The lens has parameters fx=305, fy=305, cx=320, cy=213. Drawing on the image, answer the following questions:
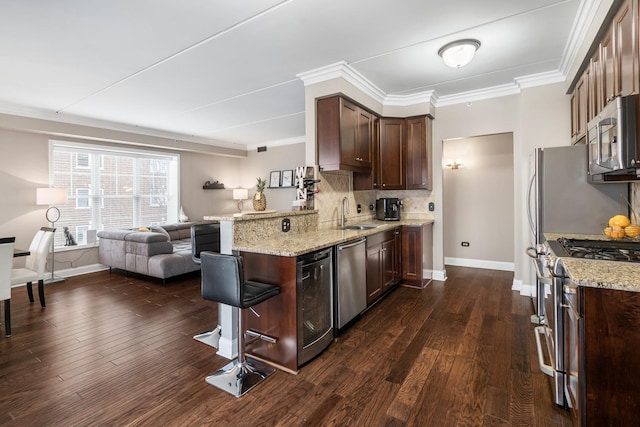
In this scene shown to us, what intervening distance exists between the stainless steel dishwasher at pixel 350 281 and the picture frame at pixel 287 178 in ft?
15.2

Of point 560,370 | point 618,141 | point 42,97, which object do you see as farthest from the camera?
point 42,97

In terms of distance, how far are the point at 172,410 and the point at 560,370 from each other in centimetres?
236

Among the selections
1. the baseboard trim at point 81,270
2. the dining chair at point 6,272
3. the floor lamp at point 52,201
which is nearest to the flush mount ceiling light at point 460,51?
the dining chair at point 6,272

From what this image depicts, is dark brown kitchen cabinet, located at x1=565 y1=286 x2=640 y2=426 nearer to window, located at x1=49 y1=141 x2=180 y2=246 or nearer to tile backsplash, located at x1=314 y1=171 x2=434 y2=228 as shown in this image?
tile backsplash, located at x1=314 y1=171 x2=434 y2=228

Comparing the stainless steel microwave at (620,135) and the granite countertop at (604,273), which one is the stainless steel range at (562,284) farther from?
the stainless steel microwave at (620,135)

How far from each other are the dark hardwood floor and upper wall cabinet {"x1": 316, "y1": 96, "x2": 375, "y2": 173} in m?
1.78

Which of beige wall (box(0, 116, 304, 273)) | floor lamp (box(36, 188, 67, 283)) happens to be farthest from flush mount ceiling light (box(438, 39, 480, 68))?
floor lamp (box(36, 188, 67, 283))

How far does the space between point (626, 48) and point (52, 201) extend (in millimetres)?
6701

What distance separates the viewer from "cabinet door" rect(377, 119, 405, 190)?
15.1 feet

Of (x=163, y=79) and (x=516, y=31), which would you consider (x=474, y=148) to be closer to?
(x=516, y=31)

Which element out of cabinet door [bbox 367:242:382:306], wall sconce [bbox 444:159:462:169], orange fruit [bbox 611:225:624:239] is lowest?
cabinet door [bbox 367:242:382:306]

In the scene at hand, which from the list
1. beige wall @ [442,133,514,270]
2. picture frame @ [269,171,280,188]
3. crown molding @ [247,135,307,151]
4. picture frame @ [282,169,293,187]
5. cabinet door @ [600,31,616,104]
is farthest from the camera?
picture frame @ [269,171,280,188]

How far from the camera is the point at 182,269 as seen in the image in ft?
16.2

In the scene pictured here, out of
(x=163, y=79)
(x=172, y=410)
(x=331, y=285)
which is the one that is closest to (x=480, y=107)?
(x=331, y=285)
